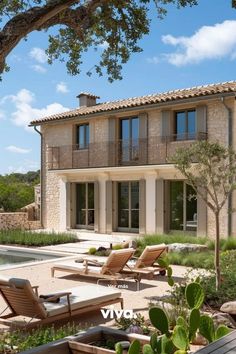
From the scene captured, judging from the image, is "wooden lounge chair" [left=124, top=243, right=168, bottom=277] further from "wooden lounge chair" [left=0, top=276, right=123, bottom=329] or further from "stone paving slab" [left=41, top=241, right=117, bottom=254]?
"stone paving slab" [left=41, top=241, right=117, bottom=254]

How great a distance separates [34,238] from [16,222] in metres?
7.09

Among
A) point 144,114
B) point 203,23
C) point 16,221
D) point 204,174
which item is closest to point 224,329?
point 204,174

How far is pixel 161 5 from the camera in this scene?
895cm

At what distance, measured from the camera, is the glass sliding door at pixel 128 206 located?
20.8m

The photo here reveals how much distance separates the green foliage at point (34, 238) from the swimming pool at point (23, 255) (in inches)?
40.0

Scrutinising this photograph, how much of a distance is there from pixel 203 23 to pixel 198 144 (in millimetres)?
2297

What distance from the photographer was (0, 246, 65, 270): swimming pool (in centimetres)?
1468

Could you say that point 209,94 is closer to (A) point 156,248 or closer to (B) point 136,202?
(B) point 136,202

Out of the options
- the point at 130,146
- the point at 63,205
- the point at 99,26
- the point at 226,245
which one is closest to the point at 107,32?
the point at 99,26

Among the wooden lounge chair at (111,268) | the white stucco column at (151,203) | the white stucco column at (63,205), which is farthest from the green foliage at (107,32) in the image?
the white stucco column at (63,205)

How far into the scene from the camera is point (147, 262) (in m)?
10.9

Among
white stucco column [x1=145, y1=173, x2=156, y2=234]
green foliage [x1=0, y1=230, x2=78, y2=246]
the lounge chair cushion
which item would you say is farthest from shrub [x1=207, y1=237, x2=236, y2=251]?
the lounge chair cushion

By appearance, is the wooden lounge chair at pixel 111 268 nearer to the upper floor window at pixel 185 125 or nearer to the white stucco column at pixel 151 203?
the white stucco column at pixel 151 203

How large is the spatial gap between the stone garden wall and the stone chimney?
6740 mm
